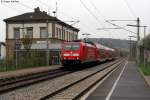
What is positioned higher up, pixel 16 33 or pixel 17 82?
pixel 16 33

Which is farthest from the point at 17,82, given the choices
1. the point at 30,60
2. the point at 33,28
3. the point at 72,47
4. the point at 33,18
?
the point at 33,28

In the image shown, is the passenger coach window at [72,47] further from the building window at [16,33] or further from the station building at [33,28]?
the building window at [16,33]

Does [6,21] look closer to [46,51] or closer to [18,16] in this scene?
[18,16]

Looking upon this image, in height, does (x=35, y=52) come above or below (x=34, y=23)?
below

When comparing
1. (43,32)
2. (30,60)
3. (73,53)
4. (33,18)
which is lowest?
(30,60)

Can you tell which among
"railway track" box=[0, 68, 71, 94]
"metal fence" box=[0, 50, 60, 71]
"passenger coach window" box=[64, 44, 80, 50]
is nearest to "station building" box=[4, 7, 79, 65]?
"metal fence" box=[0, 50, 60, 71]

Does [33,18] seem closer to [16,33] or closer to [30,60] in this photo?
[16,33]

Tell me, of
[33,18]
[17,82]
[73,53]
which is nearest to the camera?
[17,82]

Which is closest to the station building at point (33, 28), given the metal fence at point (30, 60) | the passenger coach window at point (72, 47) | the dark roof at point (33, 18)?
the dark roof at point (33, 18)

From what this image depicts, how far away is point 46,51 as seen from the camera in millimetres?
57062

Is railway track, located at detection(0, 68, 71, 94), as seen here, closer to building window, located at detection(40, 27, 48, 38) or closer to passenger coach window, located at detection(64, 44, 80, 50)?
passenger coach window, located at detection(64, 44, 80, 50)

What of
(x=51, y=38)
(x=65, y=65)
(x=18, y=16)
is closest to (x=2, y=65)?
(x=65, y=65)


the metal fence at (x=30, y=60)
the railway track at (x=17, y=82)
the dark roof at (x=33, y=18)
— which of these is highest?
the dark roof at (x=33, y=18)

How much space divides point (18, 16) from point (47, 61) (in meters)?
29.5
